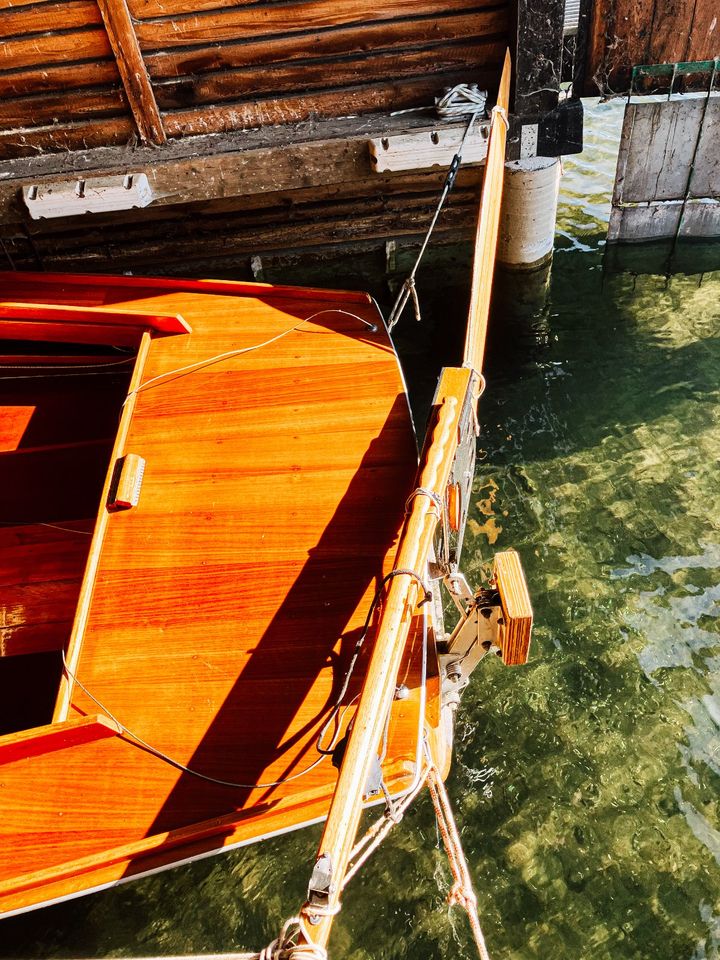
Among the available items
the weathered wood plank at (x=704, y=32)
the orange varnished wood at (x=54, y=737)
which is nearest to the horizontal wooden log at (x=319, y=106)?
the weathered wood plank at (x=704, y=32)

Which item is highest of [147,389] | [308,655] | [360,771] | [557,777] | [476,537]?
[147,389]

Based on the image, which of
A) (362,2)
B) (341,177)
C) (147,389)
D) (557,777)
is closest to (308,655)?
(557,777)

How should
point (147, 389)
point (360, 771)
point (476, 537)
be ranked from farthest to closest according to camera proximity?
1. point (476, 537)
2. point (147, 389)
3. point (360, 771)

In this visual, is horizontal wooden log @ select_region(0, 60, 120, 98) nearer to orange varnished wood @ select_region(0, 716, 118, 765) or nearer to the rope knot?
orange varnished wood @ select_region(0, 716, 118, 765)

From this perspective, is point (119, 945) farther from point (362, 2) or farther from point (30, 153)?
point (362, 2)

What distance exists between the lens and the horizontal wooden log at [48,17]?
4992 millimetres

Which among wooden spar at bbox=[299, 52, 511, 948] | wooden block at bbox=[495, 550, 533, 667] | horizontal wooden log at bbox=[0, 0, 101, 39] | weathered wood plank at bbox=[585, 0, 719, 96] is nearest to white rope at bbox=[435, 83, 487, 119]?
weathered wood plank at bbox=[585, 0, 719, 96]

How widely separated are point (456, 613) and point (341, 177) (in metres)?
3.76

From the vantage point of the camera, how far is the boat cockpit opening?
12.9ft

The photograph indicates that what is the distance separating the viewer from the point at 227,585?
3.21m

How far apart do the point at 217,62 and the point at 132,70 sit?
719mm

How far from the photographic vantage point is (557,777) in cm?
375

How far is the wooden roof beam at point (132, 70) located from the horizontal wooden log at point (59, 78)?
138mm

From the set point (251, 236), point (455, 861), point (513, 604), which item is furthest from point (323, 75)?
point (455, 861)
